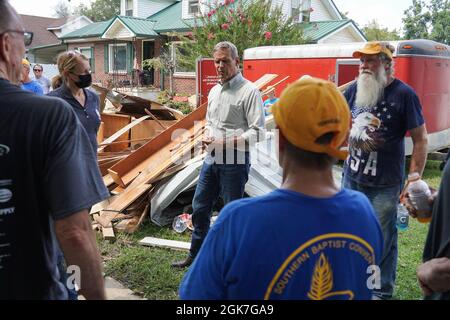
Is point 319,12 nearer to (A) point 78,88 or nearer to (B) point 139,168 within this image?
(B) point 139,168

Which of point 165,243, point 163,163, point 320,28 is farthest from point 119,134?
point 320,28

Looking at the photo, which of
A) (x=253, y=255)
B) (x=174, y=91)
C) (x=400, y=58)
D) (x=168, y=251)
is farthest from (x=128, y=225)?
(x=174, y=91)

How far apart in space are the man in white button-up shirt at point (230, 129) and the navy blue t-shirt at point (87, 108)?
1128mm

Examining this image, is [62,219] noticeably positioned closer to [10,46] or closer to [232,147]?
[10,46]

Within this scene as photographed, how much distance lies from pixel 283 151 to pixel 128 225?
456 centimetres

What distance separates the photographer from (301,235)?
1.45 m

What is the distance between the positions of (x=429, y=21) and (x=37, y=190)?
130ft

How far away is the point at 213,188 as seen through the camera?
4531mm

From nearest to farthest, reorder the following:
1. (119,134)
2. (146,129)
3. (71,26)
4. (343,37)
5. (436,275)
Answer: (436,275), (119,134), (146,129), (343,37), (71,26)

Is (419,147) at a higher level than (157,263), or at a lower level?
higher

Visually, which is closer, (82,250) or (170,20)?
(82,250)

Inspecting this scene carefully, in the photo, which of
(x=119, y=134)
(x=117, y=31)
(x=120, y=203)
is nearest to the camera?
(x=120, y=203)

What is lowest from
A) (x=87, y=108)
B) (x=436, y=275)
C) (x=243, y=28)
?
(x=436, y=275)

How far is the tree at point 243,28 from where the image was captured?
15.2 metres
